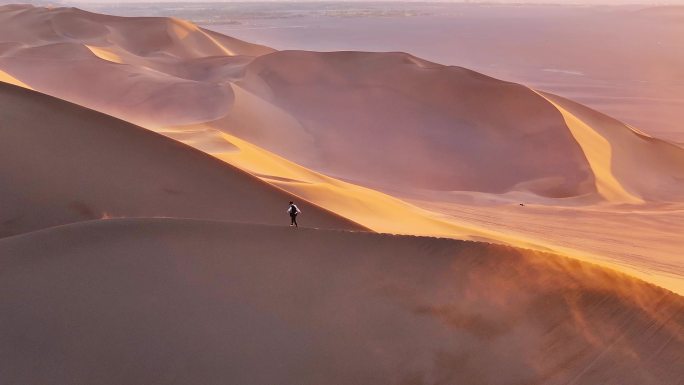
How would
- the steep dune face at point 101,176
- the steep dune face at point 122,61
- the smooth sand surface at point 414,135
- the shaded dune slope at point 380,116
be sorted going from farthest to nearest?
1. the steep dune face at point 122,61
2. the shaded dune slope at point 380,116
3. the smooth sand surface at point 414,135
4. the steep dune face at point 101,176

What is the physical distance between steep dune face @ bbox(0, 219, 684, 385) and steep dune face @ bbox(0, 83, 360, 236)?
3.55 ft

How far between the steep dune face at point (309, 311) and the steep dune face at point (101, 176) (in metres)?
1.08

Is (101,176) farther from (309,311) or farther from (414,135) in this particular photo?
(414,135)

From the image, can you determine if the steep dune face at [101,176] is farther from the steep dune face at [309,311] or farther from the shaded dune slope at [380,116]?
the shaded dune slope at [380,116]

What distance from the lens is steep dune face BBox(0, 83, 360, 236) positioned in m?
4.86

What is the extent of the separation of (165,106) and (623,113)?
61.0ft

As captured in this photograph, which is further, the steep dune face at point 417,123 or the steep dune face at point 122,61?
the steep dune face at point 122,61

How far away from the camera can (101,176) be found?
5340 millimetres

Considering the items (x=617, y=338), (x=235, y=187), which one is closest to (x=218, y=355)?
(x=617, y=338)

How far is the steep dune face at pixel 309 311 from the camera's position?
304 centimetres

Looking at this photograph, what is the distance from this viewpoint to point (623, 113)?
25.5m

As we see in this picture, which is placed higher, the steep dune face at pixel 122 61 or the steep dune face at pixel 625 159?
the steep dune face at pixel 122 61

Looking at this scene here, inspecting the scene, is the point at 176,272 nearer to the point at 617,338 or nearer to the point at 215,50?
the point at 617,338

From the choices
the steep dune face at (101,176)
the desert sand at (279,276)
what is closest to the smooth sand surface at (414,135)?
the desert sand at (279,276)
